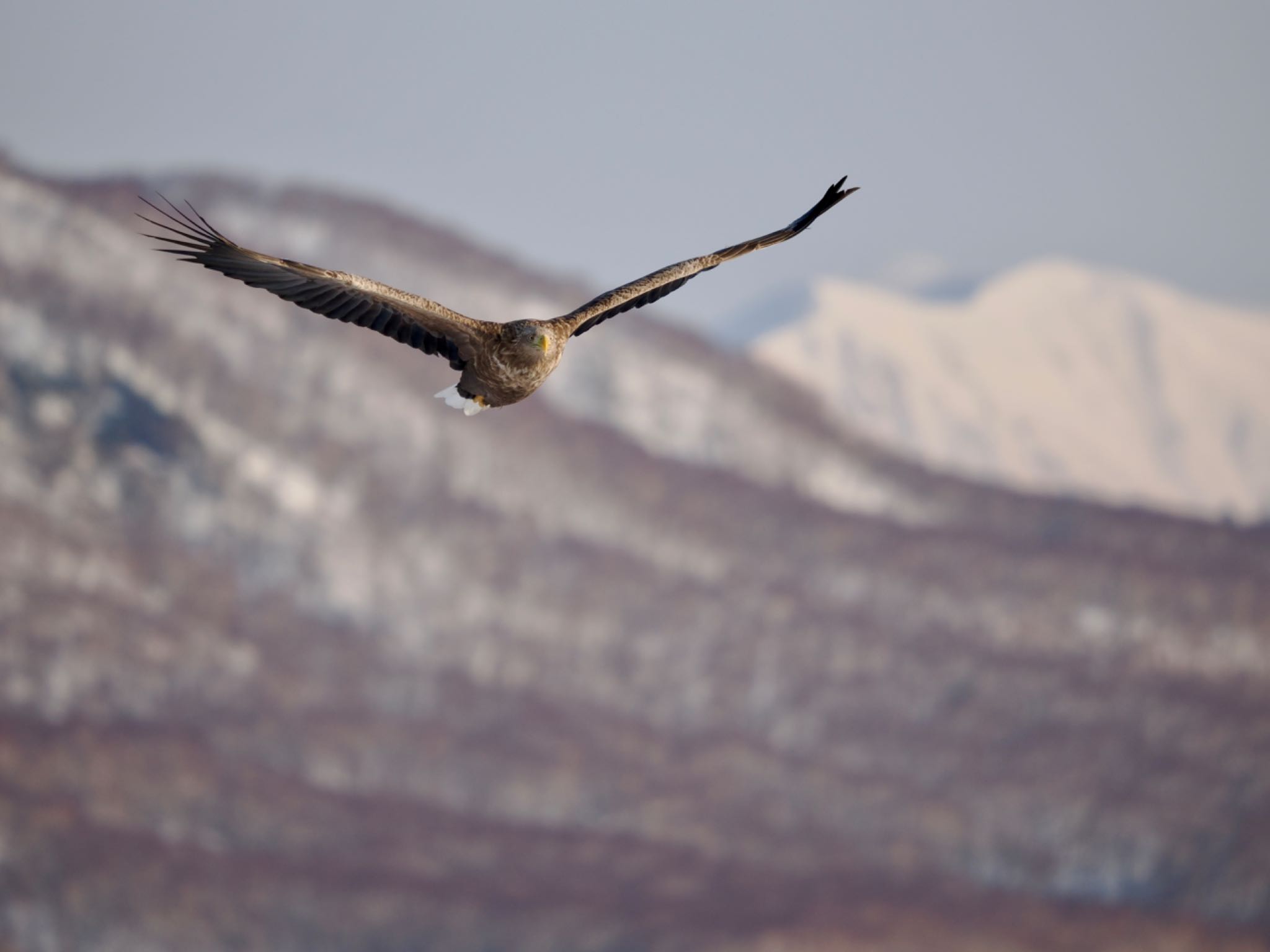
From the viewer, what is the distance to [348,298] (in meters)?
34.8

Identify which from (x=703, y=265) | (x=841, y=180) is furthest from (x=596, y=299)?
(x=841, y=180)

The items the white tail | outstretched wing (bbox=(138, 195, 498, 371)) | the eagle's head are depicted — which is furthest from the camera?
the white tail

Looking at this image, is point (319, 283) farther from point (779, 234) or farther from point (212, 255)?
point (779, 234)

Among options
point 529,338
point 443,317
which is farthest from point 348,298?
point 529,338

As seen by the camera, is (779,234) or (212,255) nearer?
(212,255)

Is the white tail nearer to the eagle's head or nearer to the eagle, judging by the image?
the eagle

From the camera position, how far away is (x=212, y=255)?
1316 inches

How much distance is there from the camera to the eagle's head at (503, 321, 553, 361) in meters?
33.6

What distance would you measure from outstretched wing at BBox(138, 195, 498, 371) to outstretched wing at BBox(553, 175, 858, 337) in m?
1.46

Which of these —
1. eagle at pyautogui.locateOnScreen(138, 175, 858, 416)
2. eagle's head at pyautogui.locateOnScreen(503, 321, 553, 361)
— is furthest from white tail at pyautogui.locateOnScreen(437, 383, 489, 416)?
eagle's head at pyautogui.locateOnScreen(503, 321, 553, 361)

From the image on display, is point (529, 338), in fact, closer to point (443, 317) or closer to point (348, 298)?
point (443, 317)

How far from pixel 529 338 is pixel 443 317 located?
1.50 metres

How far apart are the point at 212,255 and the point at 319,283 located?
1.65 metres

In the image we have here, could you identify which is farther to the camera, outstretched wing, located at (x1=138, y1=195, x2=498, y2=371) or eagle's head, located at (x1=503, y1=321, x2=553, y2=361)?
eagle's head, located at (x1=503, y1=321, x2=553, y2=361)
